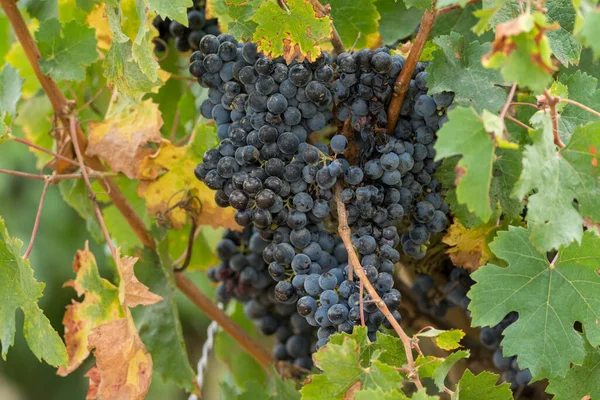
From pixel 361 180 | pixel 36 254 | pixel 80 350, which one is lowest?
pixel 36 254

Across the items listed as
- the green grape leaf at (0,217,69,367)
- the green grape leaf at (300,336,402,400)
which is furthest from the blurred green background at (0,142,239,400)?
the green grape leaf at (300,336,402,400)

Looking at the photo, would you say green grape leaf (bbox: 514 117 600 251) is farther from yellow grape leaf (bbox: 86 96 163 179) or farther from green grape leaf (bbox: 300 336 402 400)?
yellow grape leaf (bbox: 86 96 163 179)

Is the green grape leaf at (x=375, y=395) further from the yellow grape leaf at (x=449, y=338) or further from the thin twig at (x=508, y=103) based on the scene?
the thin twig at (x=508, y=103)

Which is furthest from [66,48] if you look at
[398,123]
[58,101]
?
[398,123]

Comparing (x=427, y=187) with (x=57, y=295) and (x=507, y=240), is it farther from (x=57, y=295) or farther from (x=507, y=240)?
(x=57, y=295)

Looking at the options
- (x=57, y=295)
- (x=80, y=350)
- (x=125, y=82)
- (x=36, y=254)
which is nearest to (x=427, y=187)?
(x=125, y=82)

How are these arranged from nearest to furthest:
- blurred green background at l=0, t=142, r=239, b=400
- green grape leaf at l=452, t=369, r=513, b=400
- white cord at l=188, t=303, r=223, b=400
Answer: green grape leaf at l=452, t=369, r=513, b=400
white cord at l=188, t=303, r=223, b=400
blurred green background at l=0, t=142, r=239, b=400
